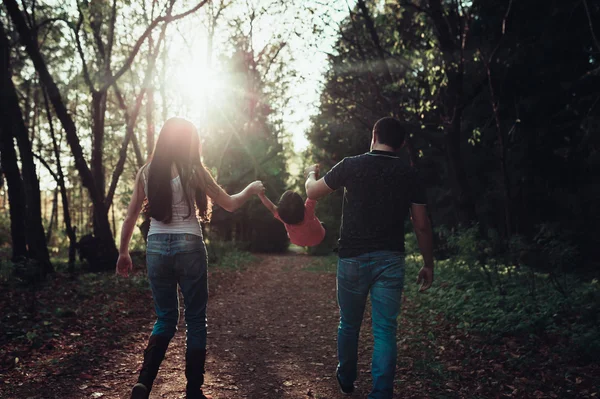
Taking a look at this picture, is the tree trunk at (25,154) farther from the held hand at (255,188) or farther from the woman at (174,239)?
the held hand at (255,188)

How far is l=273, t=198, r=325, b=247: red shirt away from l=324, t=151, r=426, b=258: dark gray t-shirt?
597 millimetres

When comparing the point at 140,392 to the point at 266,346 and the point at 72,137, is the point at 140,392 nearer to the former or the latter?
the point at 266,346

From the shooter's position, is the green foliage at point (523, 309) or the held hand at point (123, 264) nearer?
the held hand at point (123, 264)

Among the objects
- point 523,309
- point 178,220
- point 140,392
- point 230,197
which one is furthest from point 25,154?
point 523,309

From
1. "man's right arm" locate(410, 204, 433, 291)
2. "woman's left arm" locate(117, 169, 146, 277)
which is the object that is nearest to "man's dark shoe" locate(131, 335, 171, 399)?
"woman's left arm" locate(117, 169, 146, 277)

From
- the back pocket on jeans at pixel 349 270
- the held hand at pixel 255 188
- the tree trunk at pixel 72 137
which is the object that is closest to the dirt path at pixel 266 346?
the back pocket on jeans at pixel 349 270

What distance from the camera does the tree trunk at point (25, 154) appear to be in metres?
9.95

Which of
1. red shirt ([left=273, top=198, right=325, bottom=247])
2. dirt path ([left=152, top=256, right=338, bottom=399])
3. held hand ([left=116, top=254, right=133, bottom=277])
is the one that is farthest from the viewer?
dirt path ([left=152, top=256, right=338, bottom=399])

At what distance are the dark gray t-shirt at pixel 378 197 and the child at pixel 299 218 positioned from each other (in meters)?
0.55

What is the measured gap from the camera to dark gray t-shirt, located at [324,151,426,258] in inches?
141

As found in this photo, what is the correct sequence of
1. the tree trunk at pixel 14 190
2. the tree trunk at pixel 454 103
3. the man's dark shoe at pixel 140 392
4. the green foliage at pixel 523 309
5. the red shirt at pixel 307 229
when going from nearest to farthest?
1. the man's dark shoe at pixel 140 392
2. the red shirt at pixel 307 229
3. the green foliage at pixel 523 309
4. the tree trunk at pixel 14 190
5. the tree trunk at pixel 454 103

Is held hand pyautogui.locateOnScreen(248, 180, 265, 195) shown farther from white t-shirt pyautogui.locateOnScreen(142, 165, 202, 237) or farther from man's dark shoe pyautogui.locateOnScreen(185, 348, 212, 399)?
man's dark shoe pyautogui.locateOnScreen(185, 348, 212, 399)

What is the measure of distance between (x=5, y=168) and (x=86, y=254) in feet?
11.1

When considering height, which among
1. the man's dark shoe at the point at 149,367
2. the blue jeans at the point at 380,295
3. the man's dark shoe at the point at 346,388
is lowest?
the man's dark shoe at the point at 346,388
